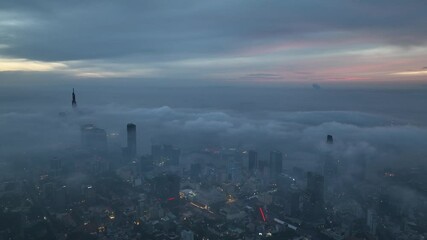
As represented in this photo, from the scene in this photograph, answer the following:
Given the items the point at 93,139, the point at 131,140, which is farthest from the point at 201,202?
the point at 93,139

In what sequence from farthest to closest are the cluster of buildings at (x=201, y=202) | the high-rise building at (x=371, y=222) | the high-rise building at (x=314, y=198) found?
the high-rise building at (x=314, y=198) → the high-rise building at (x=371, y=222) → the cluster of buildings at (x=201, y=202)

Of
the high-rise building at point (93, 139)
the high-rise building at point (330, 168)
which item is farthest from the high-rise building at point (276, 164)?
the high-rise building at point (93, 139)

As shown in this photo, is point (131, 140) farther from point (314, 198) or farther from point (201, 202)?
point (314, 198)

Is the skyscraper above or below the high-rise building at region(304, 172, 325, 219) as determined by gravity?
above

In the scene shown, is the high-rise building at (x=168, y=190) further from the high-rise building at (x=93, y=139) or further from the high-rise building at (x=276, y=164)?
the high-rise building at (x=93, y=139)

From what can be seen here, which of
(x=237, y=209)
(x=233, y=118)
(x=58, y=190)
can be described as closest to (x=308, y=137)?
(x=233, y=118)

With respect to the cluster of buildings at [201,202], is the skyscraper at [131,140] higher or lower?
higher

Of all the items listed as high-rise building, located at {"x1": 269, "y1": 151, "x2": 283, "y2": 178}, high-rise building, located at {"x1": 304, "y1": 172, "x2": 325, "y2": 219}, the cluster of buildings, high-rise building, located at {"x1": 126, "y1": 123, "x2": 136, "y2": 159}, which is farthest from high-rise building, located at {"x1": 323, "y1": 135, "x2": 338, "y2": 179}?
high-rise building, located at {"x1": 126, "y1": 123, "x2": 136, "y2": 159}

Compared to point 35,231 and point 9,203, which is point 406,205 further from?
point 9,203

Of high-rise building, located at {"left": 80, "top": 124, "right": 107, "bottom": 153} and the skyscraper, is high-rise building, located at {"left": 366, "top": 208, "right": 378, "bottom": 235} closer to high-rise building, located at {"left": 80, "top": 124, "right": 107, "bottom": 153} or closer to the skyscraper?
the skyscraper

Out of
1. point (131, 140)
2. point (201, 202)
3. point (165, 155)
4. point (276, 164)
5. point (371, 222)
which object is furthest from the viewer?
point (131, 140)

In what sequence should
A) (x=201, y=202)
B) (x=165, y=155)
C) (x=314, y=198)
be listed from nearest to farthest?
(x=314, y=198)
(x=201, y=202)
(x=165, y=155)
